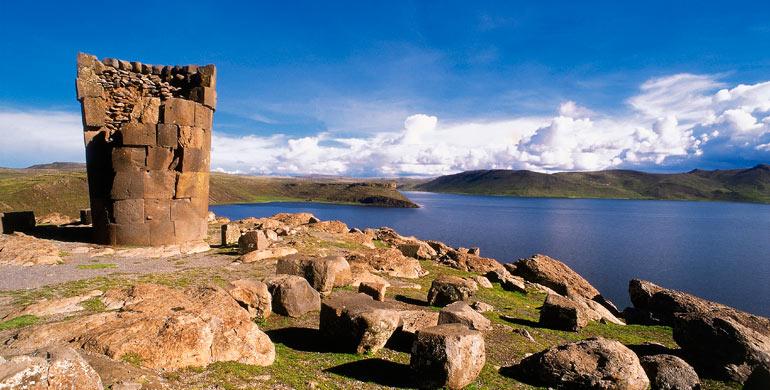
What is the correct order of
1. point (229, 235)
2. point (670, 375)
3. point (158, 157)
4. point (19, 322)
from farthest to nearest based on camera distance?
point (229, 235), point (158, 157), point (670, 375), point (19, 322)

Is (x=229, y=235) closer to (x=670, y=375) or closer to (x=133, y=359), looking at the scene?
(x=133, y=359)

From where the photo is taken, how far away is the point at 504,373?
904 centimetres

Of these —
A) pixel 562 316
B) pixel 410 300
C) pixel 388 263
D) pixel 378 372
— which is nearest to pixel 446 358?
pixel 378 372

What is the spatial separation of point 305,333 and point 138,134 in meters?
14.4

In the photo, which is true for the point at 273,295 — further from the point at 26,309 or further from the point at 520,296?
the point at 520,296

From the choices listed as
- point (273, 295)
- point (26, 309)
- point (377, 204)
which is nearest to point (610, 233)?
point (273, 295)

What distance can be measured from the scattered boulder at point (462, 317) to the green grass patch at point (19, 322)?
365 inches

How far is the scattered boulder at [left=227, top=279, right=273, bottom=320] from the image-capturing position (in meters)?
11.2

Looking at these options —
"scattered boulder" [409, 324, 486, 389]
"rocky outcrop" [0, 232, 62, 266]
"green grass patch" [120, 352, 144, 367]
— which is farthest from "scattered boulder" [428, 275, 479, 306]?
"rocky outcrop" [0, 232, 62, 266]

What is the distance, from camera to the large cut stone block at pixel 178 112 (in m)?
Result: 19.9

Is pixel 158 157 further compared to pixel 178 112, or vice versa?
pixel 178 112

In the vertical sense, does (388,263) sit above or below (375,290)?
below

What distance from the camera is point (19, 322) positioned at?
8.77m

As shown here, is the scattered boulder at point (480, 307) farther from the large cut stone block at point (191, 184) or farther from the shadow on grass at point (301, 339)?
the large cut stone block at point (191, 184)
